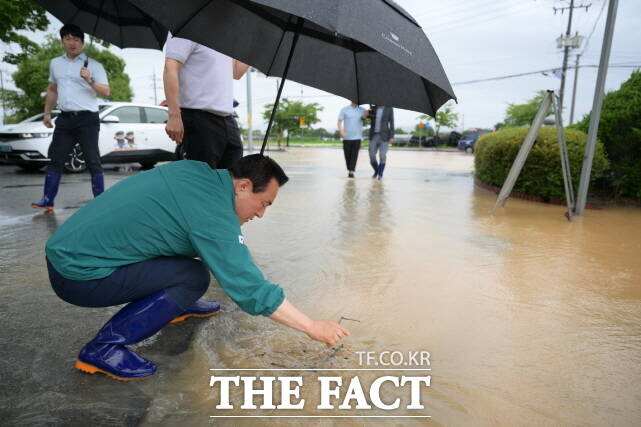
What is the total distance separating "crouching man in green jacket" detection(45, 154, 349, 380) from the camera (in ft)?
5.59

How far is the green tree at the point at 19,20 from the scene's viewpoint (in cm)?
1014

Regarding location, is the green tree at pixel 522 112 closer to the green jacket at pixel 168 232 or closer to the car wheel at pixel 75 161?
the car wheel at pixel 75 161

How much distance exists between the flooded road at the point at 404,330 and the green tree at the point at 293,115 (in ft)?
137

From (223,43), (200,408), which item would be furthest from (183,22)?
(200,408)

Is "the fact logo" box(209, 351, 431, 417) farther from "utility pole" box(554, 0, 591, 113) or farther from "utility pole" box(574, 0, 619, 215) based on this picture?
"utility pole" box(554, 0, 591, 113)

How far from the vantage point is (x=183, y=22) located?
2.49 metres

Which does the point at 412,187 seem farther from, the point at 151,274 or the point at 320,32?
the point at 151,274

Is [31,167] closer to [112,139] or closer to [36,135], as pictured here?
[36,135]

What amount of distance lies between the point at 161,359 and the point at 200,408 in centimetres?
48

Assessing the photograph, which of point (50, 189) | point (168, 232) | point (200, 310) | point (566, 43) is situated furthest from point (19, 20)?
point (566, 43)

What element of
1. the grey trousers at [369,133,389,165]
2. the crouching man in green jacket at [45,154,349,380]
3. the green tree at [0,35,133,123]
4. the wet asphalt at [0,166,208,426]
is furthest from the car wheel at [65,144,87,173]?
the green tree at [0,35,133,123]

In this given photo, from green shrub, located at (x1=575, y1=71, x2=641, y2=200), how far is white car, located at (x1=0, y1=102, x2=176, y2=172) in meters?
8.89

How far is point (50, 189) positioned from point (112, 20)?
2.30 metres

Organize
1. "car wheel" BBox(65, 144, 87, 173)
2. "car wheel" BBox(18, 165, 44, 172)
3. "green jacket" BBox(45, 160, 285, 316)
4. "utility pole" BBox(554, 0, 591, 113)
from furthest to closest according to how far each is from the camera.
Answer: "utility pole" BBox(554, 0, 591, 113), "car wheel" BBox(18, 165, 44, 172), "car wheel" BBox(65, 144, 87, 173), "green jacket" BBox(45, 160, 285, 316)
